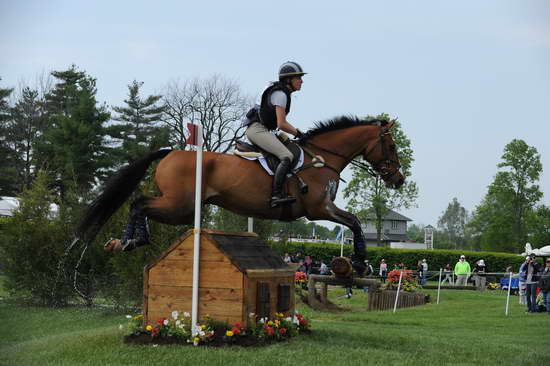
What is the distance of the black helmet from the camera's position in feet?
23.4

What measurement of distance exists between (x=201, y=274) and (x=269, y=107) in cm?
197

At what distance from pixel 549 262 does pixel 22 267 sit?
12.2 metres

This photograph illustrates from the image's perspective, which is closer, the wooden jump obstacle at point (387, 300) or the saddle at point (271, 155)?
the saddle at point (271, 155)

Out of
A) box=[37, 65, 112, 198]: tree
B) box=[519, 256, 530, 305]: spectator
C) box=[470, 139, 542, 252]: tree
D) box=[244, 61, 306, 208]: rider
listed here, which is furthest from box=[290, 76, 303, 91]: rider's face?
box=[470, 139, 542, 252]: tree

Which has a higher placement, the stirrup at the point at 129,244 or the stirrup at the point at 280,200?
the stirrup at the point at 280,200

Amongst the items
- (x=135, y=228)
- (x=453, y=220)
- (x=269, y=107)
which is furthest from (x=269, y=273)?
(x=453, y=220)

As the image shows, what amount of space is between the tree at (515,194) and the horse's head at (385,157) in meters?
43.6

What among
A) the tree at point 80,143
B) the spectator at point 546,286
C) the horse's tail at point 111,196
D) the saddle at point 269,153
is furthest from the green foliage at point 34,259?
the tree at point 80,143

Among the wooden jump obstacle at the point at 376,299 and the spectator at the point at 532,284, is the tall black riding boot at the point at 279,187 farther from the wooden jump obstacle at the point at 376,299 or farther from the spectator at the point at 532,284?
the spectator at the point at 532,284

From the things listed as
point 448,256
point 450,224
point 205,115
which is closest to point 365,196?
point 448,256

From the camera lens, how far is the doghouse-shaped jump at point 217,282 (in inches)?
263

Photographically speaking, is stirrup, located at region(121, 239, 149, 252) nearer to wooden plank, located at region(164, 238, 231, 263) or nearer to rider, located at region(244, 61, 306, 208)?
wooden plank, located at region(164, 238, 231, 263)

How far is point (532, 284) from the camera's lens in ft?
50.7

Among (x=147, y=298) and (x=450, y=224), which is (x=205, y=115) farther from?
(x=450, y=224)
